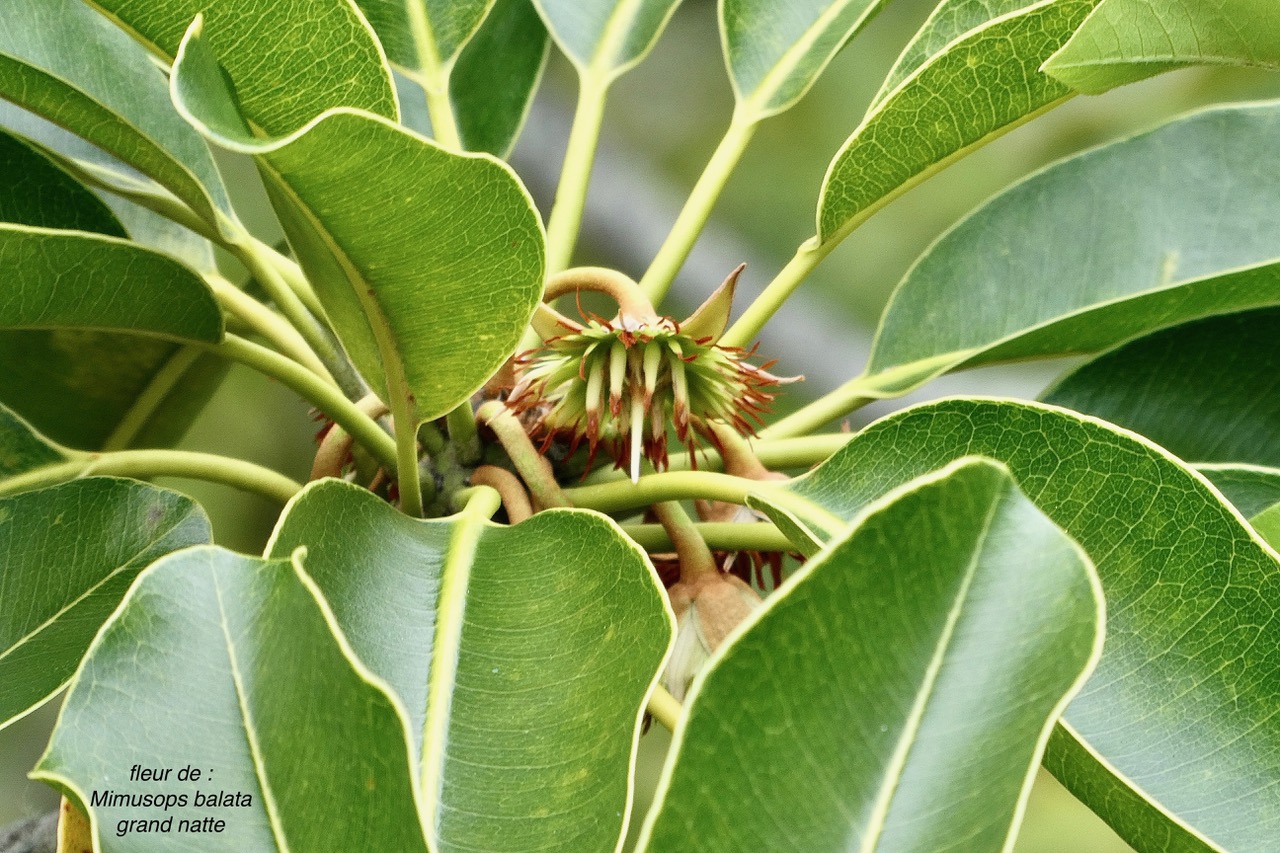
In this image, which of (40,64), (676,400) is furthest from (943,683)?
(40,64)

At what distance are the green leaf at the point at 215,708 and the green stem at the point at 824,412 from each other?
0.48 metres

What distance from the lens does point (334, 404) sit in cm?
66

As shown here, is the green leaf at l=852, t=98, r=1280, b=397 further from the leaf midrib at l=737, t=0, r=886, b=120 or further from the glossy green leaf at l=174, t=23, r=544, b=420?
the glossy green leaf at l=174, t=23, r=544, b=420

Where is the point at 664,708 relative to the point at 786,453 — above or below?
below

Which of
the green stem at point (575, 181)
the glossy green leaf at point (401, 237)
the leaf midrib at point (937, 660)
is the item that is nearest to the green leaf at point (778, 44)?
the green stem at point (575, 181)

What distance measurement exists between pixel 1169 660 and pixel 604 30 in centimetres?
64

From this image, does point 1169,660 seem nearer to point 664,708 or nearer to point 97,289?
point 664,708

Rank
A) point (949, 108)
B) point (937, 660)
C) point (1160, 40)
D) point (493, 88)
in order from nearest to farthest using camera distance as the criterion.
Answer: point (937, 660) < point (1160, 40) < point (949, 108) < point (493, 88)

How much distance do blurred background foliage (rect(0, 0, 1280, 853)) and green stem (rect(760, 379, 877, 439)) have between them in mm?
412

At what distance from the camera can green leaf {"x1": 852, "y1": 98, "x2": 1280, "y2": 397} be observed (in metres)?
→ 0.81

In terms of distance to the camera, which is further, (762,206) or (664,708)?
(762,206)

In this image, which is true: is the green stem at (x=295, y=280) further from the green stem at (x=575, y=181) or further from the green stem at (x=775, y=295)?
the green stem at (x=775, y=295)

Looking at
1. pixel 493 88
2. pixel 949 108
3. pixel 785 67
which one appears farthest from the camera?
pixel 493 88

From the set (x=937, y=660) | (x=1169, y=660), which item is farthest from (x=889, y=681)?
(x=1169, y=660)
